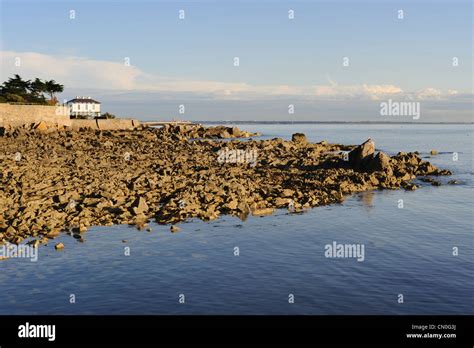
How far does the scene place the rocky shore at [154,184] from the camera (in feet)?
85.6

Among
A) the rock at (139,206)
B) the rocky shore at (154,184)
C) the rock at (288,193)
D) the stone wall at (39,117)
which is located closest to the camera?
the rocky shore at (154,184)

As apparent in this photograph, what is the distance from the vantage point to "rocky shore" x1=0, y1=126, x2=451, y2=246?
26.1 metres

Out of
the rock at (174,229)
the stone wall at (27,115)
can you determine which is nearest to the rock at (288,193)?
the rock at (174,229)

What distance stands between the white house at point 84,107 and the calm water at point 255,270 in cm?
9221

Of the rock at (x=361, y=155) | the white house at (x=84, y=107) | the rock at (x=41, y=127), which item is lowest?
the rock at (x=361, y=155)

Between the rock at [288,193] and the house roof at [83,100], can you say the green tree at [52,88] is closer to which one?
the house roof at [83,100]

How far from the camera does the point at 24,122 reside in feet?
250

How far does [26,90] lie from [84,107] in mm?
16536

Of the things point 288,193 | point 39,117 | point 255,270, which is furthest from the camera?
point 39,117

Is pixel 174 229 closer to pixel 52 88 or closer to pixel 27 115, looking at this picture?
pixel 27 115

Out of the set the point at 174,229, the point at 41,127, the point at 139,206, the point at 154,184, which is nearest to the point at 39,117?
the point at 41,127

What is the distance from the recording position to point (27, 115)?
76938mm

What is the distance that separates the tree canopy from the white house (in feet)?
29.5

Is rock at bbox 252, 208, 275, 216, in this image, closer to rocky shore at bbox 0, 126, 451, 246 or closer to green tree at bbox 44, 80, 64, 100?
rocky shore at bbox 0, 126, 451, 246
